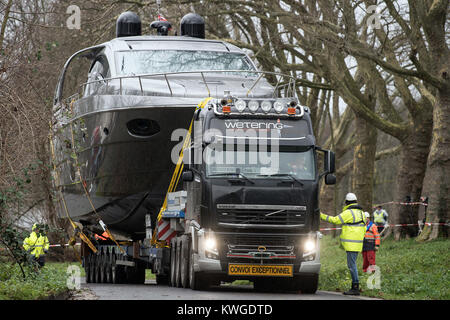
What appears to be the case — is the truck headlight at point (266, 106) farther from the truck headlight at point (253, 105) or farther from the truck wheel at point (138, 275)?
the truck wheel at point (138, 275)

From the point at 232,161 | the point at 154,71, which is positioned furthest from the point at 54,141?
the point at 232,161

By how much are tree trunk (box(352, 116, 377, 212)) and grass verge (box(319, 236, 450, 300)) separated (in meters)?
2.74

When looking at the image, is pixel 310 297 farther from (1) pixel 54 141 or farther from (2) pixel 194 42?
(1) pixel 54 141

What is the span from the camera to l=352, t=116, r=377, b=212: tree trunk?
2803 cm

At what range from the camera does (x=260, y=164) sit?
49.5 feet

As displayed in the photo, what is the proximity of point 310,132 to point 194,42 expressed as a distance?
4691mm

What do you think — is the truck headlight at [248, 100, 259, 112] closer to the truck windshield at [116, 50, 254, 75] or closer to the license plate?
the license plate

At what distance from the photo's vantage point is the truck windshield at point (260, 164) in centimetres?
1502

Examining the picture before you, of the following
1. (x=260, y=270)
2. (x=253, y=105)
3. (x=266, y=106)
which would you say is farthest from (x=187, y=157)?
(x=260, y=270)

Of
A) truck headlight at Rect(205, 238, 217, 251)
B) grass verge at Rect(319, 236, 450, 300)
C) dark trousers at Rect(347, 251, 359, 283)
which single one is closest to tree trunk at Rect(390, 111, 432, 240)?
grass verge at Rect(319, 236, 450, 300)

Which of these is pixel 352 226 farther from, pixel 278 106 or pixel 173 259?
pixel 173 259

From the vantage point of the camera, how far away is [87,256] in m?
23.5
